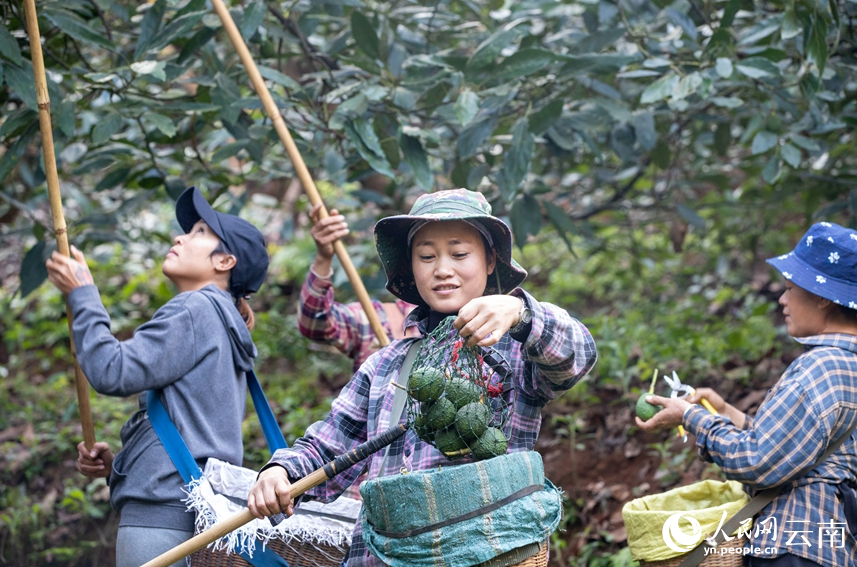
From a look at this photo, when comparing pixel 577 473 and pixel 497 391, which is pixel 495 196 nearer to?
pixel 577 473

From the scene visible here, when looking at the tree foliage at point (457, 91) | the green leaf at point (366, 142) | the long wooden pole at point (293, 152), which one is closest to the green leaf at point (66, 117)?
the tree foliage at point (457, 91)

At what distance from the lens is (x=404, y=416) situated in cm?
198

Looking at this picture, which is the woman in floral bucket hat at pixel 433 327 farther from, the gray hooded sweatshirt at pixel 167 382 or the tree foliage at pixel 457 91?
the tree foliage at pixel 457 91

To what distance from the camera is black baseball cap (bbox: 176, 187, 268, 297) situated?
2635mm

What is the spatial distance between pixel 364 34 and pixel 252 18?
→ 44 centimetres

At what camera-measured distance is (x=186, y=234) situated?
269cm

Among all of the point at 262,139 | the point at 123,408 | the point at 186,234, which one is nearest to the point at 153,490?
Result: the point at 186,234

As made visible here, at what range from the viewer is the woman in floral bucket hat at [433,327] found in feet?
6.10

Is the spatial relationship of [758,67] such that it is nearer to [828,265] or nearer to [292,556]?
[828,265]

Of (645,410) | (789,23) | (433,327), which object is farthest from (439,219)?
(789,23)

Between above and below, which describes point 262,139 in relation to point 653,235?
above

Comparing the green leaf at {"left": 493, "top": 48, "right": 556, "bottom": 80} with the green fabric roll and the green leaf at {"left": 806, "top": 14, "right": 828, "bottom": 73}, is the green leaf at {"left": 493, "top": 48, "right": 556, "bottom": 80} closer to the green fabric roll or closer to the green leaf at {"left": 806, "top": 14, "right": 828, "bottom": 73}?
the green leaf at {"left": 806, "top": 14, "right": 828, "bottom": 73}

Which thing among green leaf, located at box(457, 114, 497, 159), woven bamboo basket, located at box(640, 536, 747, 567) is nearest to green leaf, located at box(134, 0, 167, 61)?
green leaf, located at box(457, 114, 497, 159)

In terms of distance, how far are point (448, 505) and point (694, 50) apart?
264 centimetres
